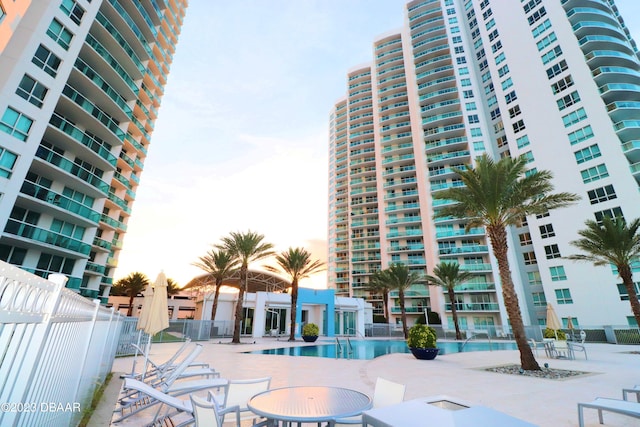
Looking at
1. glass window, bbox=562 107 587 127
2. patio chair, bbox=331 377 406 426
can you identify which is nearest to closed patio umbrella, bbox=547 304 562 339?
patio chair, bbox=331 377 406 426

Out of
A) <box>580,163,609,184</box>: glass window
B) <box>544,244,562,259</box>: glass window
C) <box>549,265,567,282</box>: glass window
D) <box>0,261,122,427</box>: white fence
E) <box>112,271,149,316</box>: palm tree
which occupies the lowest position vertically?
<box>0,261,122,427</box>: white fence

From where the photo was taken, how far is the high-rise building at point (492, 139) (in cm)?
3300

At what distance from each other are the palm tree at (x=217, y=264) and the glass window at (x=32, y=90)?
17.8 meters

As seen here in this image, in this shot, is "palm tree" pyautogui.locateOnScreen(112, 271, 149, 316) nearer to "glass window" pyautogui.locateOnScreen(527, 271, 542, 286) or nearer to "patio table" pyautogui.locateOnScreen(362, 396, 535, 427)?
"patio table" pyautogui.locateOnScreen(362, 396, 535, 427)

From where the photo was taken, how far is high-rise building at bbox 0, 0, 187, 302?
1844cm

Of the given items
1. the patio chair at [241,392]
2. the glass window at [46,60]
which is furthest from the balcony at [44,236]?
the patio chair at [241,392]

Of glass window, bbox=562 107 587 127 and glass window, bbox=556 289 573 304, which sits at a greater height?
glass window, bbox=562 107 587 127

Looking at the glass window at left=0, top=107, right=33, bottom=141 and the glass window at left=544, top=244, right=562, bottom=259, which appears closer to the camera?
the glass window at left=0, top=107, right=33, bottom=141

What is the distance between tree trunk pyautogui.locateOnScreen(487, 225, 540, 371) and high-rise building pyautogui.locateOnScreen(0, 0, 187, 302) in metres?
24.9

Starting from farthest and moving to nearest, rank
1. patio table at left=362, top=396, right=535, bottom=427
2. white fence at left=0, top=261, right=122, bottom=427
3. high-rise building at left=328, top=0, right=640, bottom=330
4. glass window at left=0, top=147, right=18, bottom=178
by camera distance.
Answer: high-rise building at left=328, top=0, right=640, bottom=330 < glass window at left=0, top=147, right=18, bottom=178 < patio table at left=362, top=396, right=535, bottom=427 < white fence at left=0, top=261, right=122, bottom=427

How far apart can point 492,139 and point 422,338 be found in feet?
146

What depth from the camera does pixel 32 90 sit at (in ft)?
63.4

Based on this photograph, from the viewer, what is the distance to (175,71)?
42.3 meters

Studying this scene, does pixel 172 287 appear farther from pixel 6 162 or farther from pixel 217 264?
pixel 6 162
